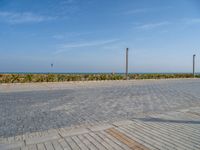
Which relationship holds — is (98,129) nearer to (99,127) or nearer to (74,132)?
(99,127)

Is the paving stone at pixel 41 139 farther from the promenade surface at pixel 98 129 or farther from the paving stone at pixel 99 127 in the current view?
the paving stone at pixel 99 127

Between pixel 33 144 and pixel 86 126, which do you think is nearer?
pixel 33 144

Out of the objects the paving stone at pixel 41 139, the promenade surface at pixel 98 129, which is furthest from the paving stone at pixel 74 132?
the paving stone at pixel 41 139

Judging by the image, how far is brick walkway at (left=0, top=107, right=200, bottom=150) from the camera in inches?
138

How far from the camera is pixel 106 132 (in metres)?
4.25

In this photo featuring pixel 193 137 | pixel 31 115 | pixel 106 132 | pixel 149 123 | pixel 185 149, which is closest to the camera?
pixel 185 149

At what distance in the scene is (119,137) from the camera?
155 inches

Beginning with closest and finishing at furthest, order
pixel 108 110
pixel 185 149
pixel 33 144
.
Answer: pixel 185 149 < pixel 33 144 < pixel 108 110

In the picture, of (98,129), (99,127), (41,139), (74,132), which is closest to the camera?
(41,139)

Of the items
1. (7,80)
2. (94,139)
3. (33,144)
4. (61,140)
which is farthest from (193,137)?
(7,80)

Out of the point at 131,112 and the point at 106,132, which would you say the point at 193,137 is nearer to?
the point at 106,132

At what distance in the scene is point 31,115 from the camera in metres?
5.91

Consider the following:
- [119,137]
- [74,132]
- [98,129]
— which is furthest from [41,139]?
[119,137]

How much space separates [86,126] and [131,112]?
6.87 ft
